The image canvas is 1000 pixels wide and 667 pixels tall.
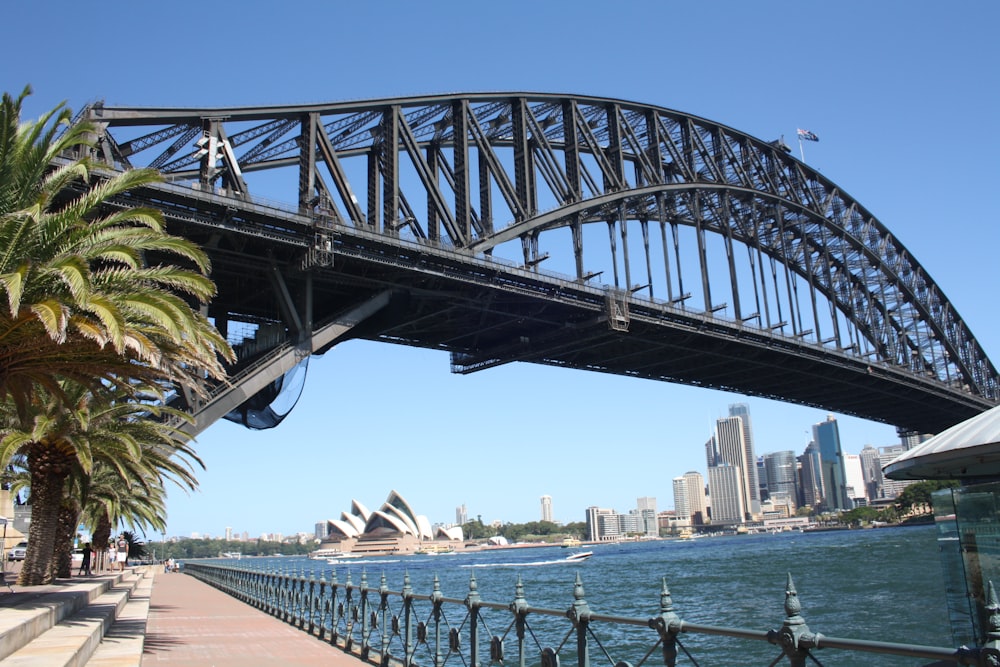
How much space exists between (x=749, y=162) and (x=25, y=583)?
6460 centimetres

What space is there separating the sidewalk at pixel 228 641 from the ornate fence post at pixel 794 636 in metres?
9.94

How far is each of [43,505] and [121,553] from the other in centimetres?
4270

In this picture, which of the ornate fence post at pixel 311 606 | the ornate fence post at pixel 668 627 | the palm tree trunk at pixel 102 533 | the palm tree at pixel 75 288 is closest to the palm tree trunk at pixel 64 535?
the ornate fence post at pixel 311 606

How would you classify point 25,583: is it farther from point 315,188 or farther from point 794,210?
point 794,210

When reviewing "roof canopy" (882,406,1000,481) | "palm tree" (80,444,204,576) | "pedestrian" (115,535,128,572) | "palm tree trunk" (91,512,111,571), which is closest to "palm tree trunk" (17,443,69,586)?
"palm tree" (80,444,204,576)

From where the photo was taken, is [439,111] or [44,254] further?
[439,111]

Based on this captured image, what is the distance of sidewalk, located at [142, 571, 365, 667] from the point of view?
15062 millimetres

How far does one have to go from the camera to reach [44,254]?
13039 millimetres

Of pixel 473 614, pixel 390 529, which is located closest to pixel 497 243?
pixel 473 614

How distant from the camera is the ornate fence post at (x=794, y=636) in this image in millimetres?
6367

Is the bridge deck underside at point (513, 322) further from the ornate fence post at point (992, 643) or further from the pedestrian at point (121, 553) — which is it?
the ornate fence post at point (992, 643)

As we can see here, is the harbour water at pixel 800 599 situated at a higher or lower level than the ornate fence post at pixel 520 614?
lower

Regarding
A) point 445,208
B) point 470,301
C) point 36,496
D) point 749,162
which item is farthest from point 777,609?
point 749,162

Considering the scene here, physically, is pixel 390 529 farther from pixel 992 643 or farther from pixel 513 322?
pixel 992 643
